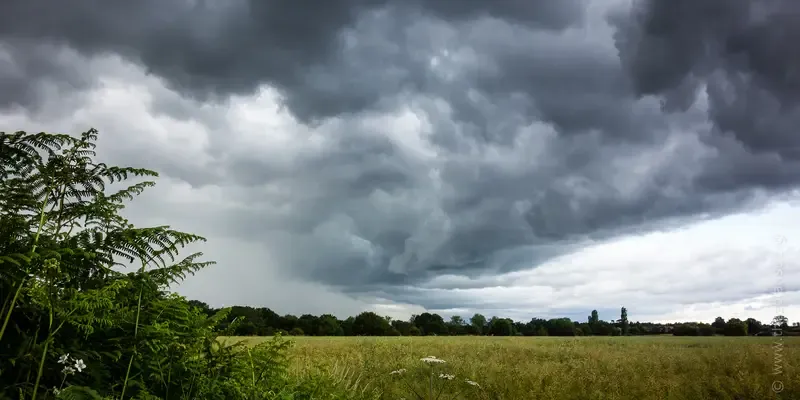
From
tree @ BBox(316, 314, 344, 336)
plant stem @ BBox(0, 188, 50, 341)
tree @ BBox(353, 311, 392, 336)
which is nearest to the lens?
plant stem @ BBox(0, 188, 50, 341)

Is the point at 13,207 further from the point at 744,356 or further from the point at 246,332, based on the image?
the point at 744,356

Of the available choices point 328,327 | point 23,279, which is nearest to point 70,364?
point 23,279

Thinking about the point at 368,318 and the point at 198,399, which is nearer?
the point at 198,399

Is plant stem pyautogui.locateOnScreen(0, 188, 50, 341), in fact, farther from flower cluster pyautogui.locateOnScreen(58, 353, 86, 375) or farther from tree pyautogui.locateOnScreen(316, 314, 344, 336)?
tree pyautogui.locateOnScreen(316, 314, 344, 336)

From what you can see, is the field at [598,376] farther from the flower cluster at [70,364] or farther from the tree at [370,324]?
the tree at [370,324]

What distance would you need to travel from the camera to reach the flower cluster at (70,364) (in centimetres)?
232

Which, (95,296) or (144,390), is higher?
(95,296)

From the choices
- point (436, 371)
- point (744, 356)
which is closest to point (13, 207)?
point (436, 371)

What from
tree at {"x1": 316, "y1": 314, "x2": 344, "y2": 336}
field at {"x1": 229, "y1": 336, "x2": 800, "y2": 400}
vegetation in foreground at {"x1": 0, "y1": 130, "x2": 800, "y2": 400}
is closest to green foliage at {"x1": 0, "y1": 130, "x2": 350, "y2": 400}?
vegetation in foreground at {"x1": 0, "y1": 130, "x2": 800, "y2": 400}

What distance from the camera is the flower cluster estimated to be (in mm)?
2320

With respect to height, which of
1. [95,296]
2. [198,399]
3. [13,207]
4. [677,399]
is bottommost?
[677,399]

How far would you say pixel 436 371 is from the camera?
446 inches

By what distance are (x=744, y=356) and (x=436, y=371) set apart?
897 cm

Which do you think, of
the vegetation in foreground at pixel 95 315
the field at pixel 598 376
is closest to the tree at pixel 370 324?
the field at pixel 598 376
